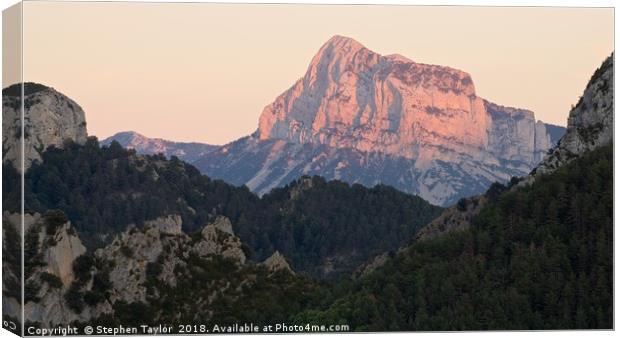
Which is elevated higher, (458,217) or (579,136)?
(579,136)

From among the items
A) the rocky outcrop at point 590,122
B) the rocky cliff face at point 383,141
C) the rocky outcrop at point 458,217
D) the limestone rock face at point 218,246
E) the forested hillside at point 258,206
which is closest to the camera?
the rocky outcrop at point 590,122

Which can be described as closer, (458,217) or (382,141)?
(458,217)

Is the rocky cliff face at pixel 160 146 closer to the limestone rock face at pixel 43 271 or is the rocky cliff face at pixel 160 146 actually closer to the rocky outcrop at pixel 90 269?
the rocky outcrop at pixel 90 269

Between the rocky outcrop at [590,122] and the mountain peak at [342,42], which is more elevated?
the mountain peak at [342,42]

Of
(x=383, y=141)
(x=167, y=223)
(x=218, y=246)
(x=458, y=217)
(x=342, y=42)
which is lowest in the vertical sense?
(x=218, y=246)

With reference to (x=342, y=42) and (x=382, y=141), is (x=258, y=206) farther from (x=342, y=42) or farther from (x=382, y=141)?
(x=342, y=42)

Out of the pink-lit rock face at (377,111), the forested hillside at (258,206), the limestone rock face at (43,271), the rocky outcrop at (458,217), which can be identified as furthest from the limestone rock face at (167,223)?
the limestone rock face at (43,271)

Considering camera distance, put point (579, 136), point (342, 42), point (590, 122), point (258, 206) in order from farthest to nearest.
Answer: point (258, 206) → point (342, 42) → point (579, 136) → point (590, 122)

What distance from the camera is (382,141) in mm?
126812

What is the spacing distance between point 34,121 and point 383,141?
130 ft

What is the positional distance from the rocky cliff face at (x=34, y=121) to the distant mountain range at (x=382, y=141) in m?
5.46

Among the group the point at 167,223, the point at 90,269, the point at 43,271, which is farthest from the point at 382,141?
the point at 43,271

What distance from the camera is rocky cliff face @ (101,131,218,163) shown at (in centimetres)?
9106

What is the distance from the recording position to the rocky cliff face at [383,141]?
109 meters
